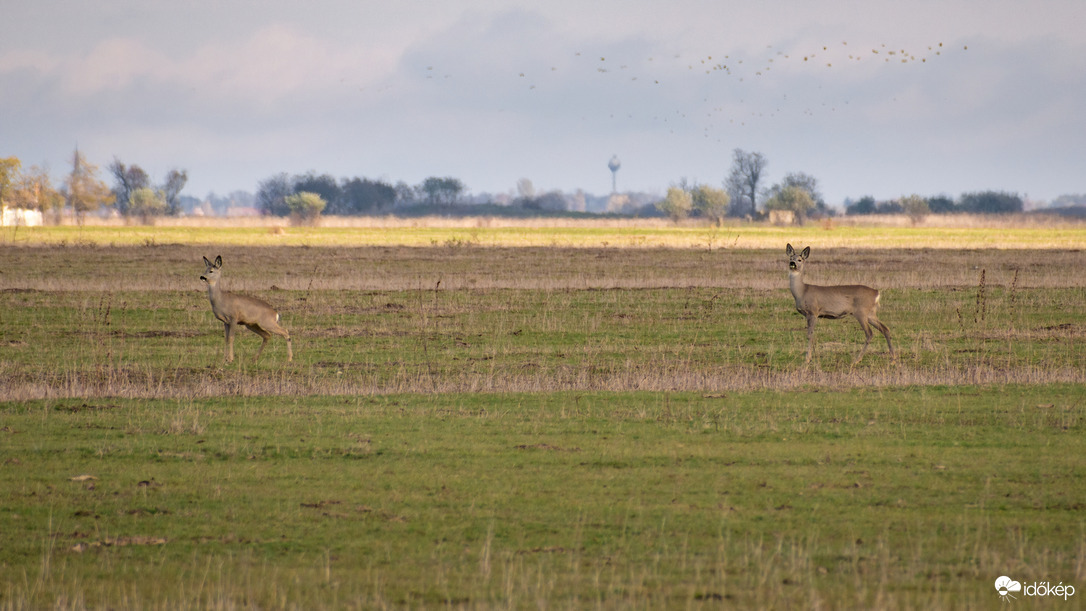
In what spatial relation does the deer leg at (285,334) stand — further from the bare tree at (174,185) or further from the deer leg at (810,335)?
the bare tree at (174,185)

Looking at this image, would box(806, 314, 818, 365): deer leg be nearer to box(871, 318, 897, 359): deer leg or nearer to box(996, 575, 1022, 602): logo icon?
box(871, 318, 897, 359): deer leg

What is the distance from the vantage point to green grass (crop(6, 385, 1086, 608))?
7539 millimetres

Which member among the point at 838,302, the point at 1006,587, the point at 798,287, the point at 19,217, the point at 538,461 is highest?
the point at 19,217

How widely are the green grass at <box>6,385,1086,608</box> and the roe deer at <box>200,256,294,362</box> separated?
489cm

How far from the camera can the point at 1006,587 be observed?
723 centimetres

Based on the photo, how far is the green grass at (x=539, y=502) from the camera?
24.7ft

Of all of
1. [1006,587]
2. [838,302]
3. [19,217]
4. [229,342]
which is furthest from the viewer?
[19,217]

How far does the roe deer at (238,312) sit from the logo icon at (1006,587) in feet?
46.8

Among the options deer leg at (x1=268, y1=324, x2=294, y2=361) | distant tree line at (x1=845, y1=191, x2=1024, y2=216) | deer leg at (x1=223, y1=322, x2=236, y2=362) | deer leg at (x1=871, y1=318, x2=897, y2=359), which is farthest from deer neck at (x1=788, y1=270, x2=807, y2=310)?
distant tree line at (x1=845, y1=191, x2=1024, y2=216)

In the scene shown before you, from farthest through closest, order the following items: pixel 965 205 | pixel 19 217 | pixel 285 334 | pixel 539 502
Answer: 1. pixel 965 205
2. pixel 19 217
3. pixel 285 334
4. pixel 539 502

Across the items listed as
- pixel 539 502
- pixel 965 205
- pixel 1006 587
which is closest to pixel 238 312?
pixel 539 502

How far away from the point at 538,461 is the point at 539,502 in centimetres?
165

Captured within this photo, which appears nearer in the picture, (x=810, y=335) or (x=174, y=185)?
(x=810, y=335)

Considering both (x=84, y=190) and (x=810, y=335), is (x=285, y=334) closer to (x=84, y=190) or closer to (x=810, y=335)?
(x=810, y=335)
